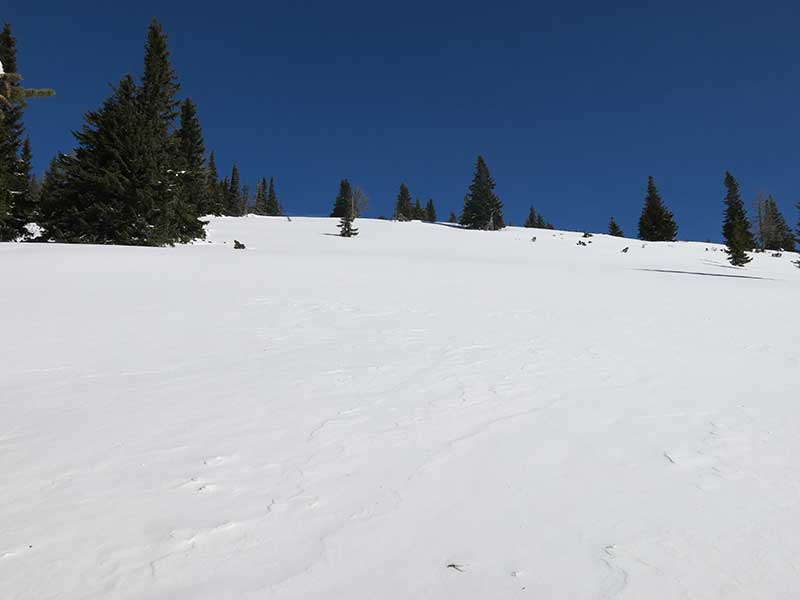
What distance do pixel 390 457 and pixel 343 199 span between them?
8744 centimetres

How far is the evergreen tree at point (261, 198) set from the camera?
305 feet

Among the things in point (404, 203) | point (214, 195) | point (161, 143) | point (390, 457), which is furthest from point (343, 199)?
point (390, 457)

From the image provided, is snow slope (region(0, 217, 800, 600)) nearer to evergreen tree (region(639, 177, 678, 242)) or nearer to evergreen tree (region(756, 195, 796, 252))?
evergreen tree (region(639, 177, 678, 242))

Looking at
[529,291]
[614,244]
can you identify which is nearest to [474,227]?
[614,244]

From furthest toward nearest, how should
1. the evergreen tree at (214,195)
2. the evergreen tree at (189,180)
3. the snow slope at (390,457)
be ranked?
the evergreen tree at (214,195)
the evergreen tree at (189,180)
the snow slope at (390,457)

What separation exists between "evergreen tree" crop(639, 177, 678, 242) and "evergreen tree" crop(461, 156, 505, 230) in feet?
62.7

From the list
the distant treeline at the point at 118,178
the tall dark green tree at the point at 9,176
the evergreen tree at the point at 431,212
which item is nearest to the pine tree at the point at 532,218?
the evergreen tree at the point at 431,212

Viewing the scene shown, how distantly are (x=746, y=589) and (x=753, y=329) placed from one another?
855 centimetres

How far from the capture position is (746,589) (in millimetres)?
2191

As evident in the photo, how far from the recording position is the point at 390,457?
3559 millimetres

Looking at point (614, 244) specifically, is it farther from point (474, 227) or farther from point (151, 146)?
point (151, 146)

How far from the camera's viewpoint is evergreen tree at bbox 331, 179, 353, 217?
281 ft

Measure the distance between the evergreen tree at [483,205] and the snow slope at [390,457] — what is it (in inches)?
2184

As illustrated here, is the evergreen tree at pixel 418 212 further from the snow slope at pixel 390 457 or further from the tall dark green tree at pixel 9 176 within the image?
the snow slope at pixel 390 457
